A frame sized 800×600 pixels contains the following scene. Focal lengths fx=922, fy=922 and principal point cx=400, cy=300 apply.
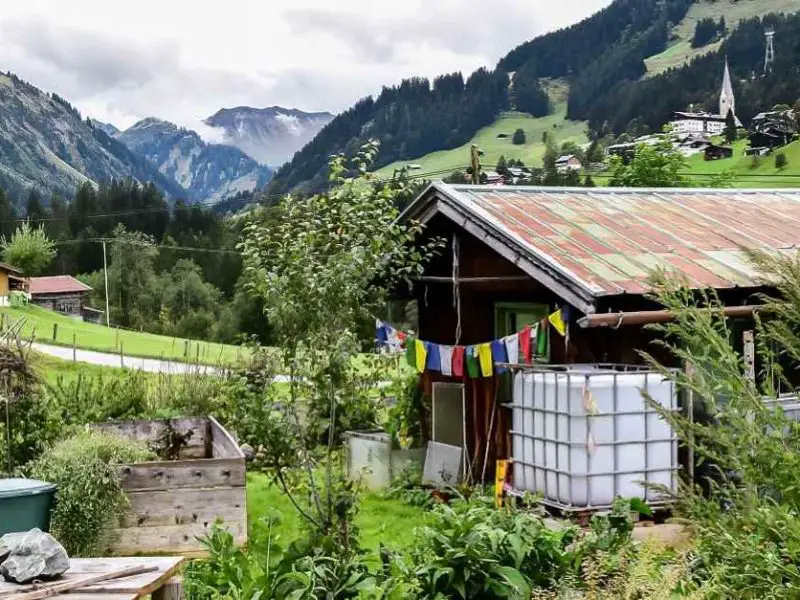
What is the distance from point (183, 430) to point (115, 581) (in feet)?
25.8

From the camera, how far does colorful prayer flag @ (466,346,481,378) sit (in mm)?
10523

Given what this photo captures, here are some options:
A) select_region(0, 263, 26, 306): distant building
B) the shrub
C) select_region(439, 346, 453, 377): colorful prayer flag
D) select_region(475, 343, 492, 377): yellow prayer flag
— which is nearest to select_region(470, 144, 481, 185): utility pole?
select_region(439, 346, 453, 377): colorful prayer flag

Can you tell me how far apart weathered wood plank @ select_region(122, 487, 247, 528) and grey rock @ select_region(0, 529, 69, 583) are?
4127 mm

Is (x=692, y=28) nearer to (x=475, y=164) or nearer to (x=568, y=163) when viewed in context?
(x=568, y=163)

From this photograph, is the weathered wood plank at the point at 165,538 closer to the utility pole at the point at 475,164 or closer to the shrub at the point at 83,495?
the shrub at the point at 83,495

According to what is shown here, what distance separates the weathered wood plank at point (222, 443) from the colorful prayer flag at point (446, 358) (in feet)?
8.66

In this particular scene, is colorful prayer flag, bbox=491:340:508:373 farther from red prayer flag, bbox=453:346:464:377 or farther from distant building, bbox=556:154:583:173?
distant building, bbox=556:154:583:173

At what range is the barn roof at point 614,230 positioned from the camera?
9562 mm

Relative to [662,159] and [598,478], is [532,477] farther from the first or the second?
[662,159]

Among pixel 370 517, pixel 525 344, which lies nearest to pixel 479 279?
pixel 525 344

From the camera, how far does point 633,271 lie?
972 cm

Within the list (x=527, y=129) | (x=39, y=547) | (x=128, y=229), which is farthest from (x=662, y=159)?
(x=527, y=129)

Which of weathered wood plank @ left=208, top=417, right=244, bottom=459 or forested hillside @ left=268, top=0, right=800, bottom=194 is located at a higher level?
forested hillside @ left=268, top=0, right=800, bottom=194

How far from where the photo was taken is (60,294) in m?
71.4
